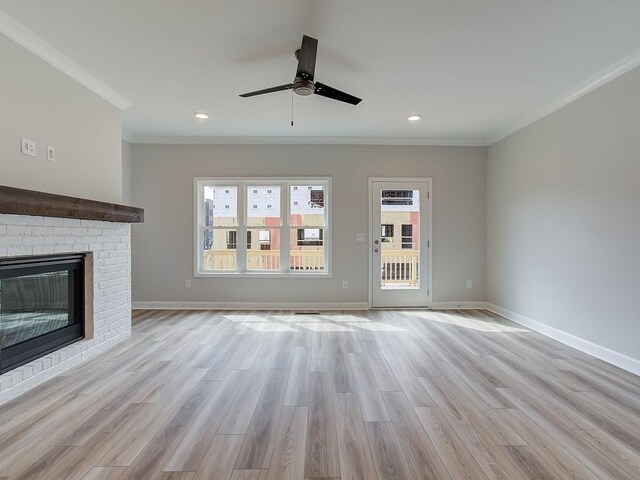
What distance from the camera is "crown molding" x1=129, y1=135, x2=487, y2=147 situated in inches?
185

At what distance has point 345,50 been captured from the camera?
249cm

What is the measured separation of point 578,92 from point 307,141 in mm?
3238

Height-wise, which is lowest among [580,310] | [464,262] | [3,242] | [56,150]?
[580,310]

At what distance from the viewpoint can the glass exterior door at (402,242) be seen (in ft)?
15.8

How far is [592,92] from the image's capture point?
294 centimetres

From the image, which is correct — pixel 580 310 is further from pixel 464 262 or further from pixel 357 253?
pixel 357 253

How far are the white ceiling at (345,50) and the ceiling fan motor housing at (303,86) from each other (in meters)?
0.34

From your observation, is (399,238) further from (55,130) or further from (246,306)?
(55,130)

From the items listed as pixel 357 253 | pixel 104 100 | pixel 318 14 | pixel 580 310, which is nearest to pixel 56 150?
pixel 104 100

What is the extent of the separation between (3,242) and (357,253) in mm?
3845

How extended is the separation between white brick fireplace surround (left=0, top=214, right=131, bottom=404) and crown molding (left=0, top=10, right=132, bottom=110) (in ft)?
4.28

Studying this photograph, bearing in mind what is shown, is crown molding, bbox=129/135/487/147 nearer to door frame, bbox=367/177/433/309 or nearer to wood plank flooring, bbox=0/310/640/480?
door frame, bbox=367/177/433/309

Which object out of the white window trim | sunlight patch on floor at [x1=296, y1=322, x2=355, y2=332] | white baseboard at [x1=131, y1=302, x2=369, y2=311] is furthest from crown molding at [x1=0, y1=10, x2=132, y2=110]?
sunlight patch on floor at [x1=296, y1=322, x2=355, y2=332]

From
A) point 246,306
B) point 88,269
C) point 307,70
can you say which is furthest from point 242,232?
point 307,70
